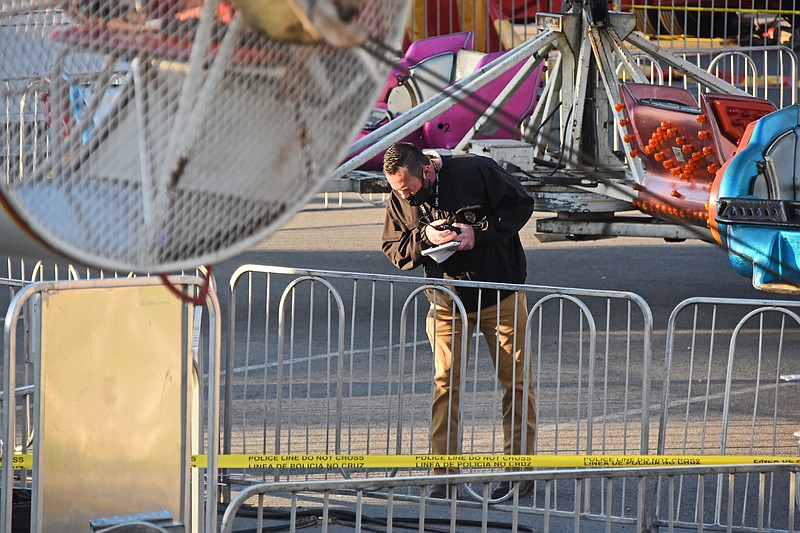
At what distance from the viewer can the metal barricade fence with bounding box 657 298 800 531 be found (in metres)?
6.10

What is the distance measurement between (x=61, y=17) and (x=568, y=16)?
727cm

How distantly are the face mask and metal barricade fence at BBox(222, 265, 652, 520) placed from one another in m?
0.39

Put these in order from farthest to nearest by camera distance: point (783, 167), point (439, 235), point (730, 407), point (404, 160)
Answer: point (730, 407)
point (783, 167)
point (439, 235)
point (404, 160)

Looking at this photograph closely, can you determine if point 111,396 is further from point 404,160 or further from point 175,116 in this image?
Result: point 404,160

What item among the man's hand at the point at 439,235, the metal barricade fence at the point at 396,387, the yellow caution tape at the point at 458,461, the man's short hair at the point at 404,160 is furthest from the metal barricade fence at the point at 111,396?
the man's hand at the point at 439,235

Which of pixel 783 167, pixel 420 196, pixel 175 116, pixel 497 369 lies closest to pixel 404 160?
pixel 420 196

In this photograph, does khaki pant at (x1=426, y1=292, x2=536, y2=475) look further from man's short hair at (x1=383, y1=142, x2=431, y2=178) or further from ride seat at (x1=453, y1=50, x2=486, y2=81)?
ride seat at (x1=453, y1=50, x2=486, y2=81)

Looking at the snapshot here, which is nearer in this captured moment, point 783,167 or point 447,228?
point 447,228

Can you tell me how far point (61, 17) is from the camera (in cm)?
188

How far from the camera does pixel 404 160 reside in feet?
20.4

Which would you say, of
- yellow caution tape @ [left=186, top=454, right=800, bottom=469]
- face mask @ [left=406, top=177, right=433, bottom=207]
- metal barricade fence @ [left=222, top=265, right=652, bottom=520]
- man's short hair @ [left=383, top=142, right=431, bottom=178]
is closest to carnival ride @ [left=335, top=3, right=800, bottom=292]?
metal barricade fence @ [left=222, top=265, right=652, bottom=520]

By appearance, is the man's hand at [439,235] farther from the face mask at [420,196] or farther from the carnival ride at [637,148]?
the carnival ride at [637,148]

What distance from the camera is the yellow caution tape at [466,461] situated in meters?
5.46

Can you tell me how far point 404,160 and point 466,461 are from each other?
5.06ft
